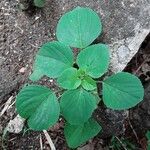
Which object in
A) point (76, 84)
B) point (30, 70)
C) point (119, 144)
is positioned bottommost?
point (119, 144)

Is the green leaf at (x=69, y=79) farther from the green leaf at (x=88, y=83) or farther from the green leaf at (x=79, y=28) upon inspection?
the green leaf at (x=79, y=28)

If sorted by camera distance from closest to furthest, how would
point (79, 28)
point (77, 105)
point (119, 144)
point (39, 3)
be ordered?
1. point (77, 105)
2. point (79, 28)
3. point (119, 144)
4. point (39, 3)

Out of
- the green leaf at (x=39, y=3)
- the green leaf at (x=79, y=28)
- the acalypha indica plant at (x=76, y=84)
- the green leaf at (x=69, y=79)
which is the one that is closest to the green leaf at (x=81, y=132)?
the acalypha indica plant at (x=76, y=84)

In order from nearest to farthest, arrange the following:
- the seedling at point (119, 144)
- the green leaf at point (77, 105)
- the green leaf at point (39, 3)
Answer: the green leaf at point (77, 105) → the seedling at point (119, 144) → the green leaf at point (39, 3)

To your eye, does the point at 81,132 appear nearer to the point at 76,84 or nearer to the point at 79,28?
the point at 76,84

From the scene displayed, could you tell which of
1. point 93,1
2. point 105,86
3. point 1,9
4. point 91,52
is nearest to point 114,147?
point 105,86

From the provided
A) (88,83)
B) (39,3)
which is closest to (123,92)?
(88,83)
